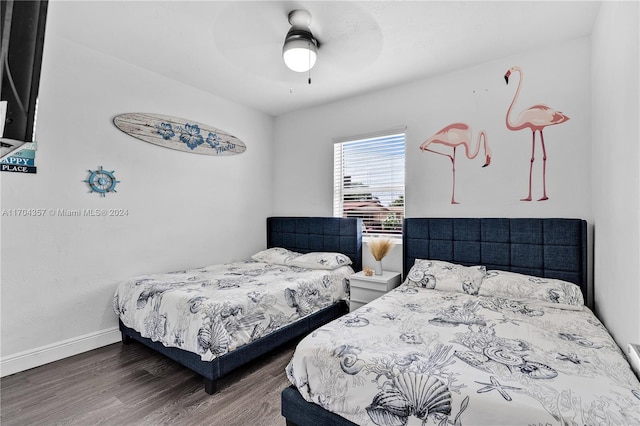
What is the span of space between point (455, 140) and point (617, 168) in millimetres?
1417

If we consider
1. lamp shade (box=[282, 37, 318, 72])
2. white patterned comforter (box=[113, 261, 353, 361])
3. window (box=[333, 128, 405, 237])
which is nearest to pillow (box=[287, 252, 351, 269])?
white patterned comforter (box=[113, 261, 353, 361])

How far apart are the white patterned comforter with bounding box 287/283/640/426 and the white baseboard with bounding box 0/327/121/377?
2.11 meters

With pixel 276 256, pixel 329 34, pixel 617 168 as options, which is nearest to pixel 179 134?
pixel 276 256

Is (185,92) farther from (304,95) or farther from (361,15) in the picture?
(361,15)

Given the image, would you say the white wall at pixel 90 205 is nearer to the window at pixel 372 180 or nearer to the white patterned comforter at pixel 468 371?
the window at pixel 372 180

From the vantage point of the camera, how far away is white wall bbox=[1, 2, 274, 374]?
230cm

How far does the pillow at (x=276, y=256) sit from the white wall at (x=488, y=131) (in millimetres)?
652

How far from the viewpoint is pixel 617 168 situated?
5.43ft

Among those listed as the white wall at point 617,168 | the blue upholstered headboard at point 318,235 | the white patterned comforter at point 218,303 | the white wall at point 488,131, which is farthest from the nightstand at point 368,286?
the white wall at point 617,168

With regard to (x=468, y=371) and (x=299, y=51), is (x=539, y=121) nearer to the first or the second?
(x=299, y=51)

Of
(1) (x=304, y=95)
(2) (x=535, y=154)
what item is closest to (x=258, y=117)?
(1) (x=304, y=95)

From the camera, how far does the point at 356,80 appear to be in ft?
10.4

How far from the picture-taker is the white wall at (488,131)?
2.46 metres

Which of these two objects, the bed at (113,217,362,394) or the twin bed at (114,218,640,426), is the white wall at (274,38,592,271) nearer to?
the twin bed at (114,218,640,426)
